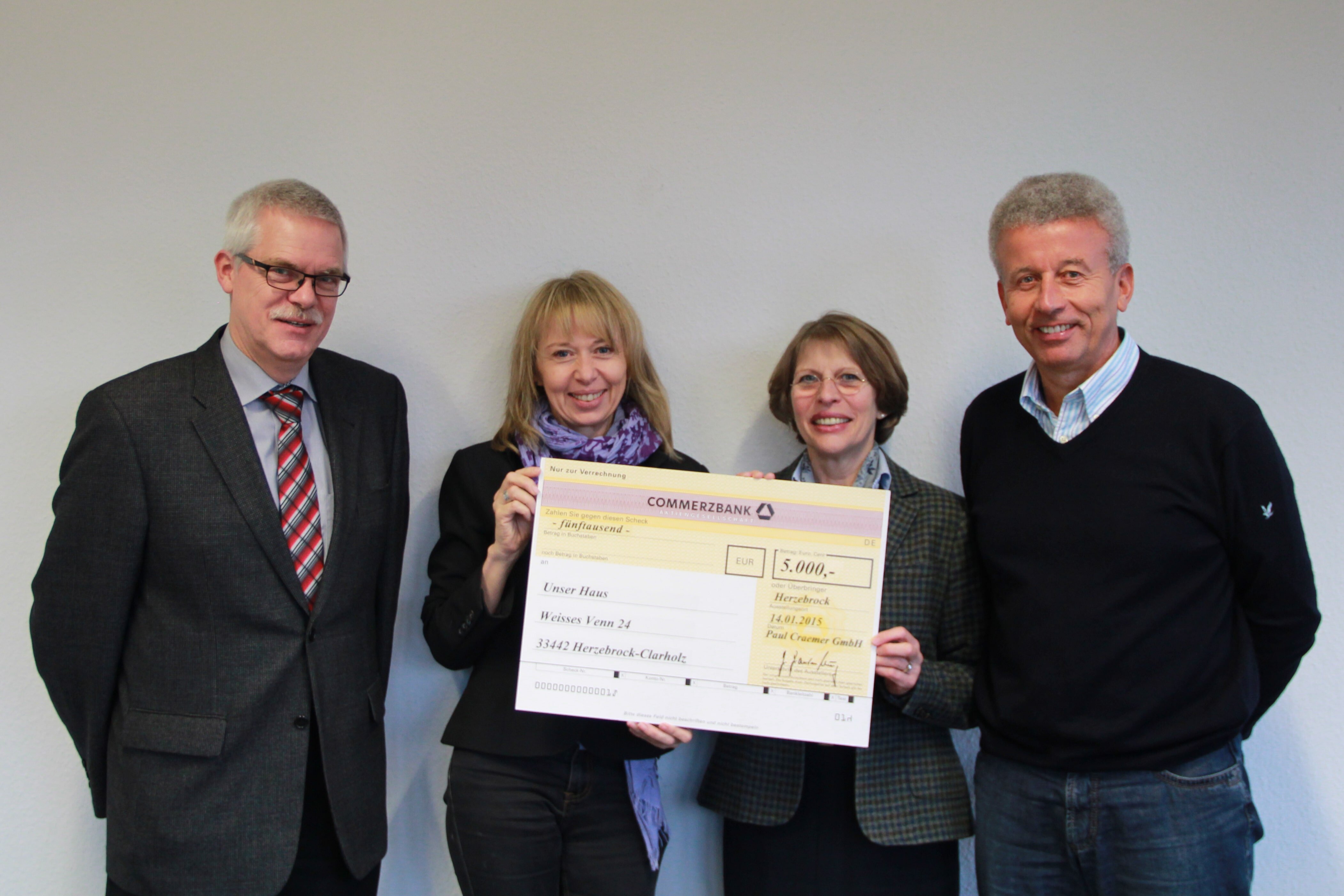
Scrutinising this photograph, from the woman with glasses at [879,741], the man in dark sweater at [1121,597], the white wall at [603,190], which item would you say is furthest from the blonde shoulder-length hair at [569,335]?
the man in dark sweater at [1121,597]

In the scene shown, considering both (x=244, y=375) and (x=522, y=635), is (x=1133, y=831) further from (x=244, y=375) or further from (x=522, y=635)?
(x=244, y=375)

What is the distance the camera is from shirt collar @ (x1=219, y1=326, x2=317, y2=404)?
1.55m

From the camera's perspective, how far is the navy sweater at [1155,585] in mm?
1438

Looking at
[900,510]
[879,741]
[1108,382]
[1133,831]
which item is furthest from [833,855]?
[1108,382]

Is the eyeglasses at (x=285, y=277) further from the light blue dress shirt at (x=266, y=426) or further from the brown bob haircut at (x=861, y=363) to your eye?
the brown bob haircut at (x=861, y=363)

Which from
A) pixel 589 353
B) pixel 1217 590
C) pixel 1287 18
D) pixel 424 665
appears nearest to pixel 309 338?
pixel 589 353

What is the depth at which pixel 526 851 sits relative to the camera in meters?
1.61

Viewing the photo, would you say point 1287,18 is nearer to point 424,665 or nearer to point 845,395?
point 845,395

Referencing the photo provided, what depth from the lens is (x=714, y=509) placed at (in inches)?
60.1

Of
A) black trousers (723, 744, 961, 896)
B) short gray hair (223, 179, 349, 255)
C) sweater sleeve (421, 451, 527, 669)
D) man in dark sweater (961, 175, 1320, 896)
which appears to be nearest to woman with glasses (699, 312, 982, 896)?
black trousers (723, 744, 961, 896)

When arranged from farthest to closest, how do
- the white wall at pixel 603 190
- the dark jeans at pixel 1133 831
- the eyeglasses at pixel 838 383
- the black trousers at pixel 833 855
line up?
the white wall at pixel 603 190 < the eyeglasses at pixel 838 383 < the black trousers at pixel 833 855 < the dark jeans at pixel 1133 831

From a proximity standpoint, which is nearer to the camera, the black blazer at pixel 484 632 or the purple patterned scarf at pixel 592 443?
the black blazer at pixel 484 632

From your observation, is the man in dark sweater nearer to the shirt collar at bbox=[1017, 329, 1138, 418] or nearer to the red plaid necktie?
the shirt collar at bbox=[1017, 329, 1138, 418]

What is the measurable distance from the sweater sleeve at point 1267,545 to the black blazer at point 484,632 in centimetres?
99
